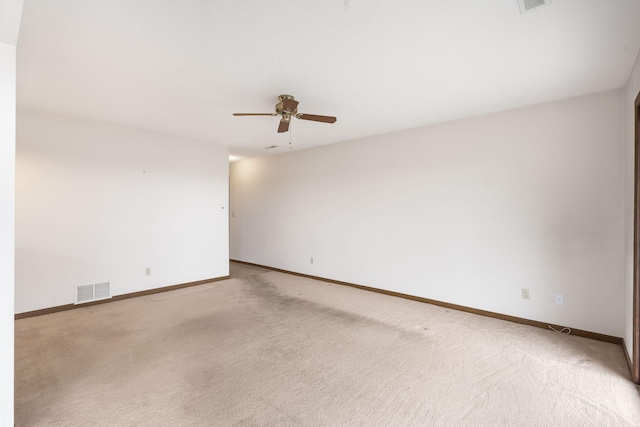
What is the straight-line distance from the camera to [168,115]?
12.0 feet

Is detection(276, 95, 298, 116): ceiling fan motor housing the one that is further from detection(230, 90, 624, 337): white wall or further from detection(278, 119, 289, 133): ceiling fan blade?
detection(230, 90, 624, 337): white wall

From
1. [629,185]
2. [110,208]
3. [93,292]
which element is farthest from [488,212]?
[93,292]

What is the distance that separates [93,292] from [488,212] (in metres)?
5.16

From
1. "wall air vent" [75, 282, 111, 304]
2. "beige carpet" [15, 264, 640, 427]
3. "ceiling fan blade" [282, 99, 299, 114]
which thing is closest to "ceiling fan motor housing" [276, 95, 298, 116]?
"ceiling fan blade" [282, 99, 299, 114]

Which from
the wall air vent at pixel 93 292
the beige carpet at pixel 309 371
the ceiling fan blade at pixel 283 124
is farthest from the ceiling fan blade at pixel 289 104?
the wall air vent at pixel 93 292

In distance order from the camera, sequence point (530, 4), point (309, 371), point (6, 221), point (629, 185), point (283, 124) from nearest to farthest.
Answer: point (6, 221) → point (530, 4) → point (309, 371) → point (629, 185) → point (283, 124)

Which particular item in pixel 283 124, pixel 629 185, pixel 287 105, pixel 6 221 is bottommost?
pixel 6 221

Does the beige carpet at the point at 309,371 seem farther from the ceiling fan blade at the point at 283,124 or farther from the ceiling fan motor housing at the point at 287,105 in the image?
the ceiling fan motor housing at the point at 287,105

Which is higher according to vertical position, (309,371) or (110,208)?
(110,208)

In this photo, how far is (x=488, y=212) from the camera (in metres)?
3.56

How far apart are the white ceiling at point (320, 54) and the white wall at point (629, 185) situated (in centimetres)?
17

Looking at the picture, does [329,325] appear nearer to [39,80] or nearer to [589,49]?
[589,49]

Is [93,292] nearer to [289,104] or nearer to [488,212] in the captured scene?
[289,104]

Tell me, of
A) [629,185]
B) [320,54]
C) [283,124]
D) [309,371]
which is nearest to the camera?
[320,54]
